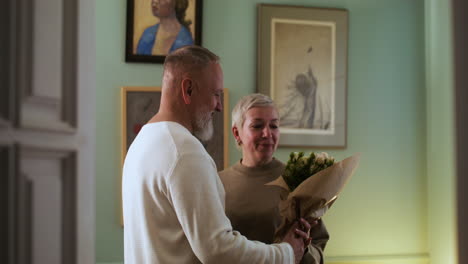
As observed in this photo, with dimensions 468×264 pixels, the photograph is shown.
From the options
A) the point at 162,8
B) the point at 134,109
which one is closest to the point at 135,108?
the point at 134,109

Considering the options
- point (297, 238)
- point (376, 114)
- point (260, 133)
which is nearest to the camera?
point (297, 238)

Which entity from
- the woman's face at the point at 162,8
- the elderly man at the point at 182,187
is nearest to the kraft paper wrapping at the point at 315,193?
the elderly man at the point at 182,187

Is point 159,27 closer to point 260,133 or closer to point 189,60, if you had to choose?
point 260,133

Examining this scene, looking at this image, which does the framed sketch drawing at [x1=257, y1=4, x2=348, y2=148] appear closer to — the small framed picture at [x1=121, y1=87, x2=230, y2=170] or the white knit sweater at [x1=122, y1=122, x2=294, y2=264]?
the small framed picture at [x1=121, y1=87, x2=230, y2=170]

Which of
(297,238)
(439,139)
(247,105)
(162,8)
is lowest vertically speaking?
(297,238)

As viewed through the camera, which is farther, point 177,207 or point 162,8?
point 162,8

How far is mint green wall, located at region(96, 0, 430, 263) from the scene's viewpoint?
12.8ft

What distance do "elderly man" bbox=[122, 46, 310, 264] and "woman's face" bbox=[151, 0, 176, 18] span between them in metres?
1.95

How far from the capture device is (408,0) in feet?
13.5

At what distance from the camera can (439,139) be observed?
153 inches

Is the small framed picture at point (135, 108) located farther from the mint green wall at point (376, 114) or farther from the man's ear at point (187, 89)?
the man's ear at point (187, 89)

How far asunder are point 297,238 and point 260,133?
2.10ft

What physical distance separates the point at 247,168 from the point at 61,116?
1.62m

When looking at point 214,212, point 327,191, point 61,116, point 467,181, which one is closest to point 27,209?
point 61,116
